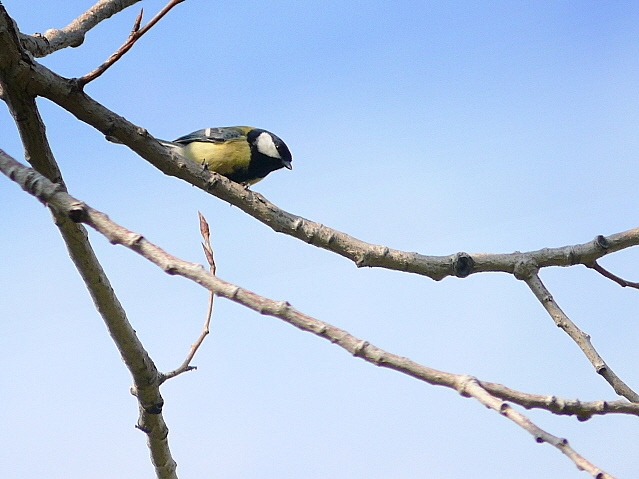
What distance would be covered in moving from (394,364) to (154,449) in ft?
7.33

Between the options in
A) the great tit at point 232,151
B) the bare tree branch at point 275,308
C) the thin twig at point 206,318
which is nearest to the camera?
the bare tree branch at point 275,308

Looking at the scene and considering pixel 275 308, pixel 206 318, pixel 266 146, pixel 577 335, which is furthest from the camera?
pixel 266 146

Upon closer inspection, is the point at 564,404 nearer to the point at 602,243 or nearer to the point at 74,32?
the point at 602,243

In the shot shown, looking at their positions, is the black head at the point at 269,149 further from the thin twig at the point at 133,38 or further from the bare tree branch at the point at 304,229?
the thin twig at the point at 133,38

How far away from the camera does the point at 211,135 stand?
534cm

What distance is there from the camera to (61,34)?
12.5 ft

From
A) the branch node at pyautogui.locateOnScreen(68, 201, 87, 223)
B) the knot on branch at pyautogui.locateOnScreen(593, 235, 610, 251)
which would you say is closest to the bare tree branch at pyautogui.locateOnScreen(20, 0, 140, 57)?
the branch node at pyautogui.locateOnScreen(68, 201, 87, 223)

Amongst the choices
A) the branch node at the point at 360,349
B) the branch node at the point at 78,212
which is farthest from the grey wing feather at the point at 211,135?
the branch node at the point at 360,349

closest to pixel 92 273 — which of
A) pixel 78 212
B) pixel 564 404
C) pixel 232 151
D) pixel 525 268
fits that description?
pixel 78 212

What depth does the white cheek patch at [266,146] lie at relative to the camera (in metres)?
5.40

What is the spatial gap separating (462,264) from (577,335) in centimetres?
54

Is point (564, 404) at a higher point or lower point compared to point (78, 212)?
lower

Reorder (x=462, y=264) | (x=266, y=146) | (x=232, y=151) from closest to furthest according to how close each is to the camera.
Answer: (x=462, y=264)
(x=232, y=151)
(x=266, y=146)

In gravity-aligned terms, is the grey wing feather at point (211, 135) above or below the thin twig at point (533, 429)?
above
